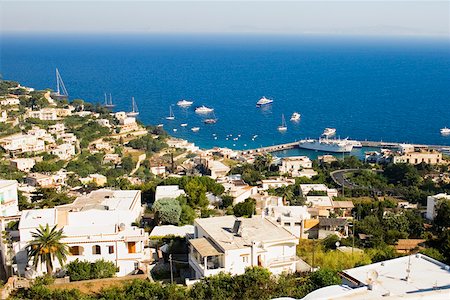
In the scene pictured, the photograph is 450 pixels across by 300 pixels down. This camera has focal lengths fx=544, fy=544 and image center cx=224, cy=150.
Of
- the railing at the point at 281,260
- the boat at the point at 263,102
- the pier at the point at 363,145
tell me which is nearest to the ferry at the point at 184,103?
the boat at the point at 263,102

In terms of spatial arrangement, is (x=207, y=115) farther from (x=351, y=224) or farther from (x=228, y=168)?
(x=351, y=224)

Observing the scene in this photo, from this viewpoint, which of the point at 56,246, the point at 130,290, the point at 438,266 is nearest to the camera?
the point at 438,266

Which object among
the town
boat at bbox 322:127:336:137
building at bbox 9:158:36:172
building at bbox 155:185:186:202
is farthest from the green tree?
boat at bbox 322:127:336:137

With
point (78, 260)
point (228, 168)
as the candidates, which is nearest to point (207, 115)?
point (228, 168)

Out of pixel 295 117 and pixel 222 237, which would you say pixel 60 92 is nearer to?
pixel 295 117

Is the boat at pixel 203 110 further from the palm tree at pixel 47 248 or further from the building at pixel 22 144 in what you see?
the palm tree at pixel 47 248

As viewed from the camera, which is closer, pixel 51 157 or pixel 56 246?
pixel 56 246

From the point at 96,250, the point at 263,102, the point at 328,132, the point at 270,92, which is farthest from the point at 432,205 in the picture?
the point at 270,92
